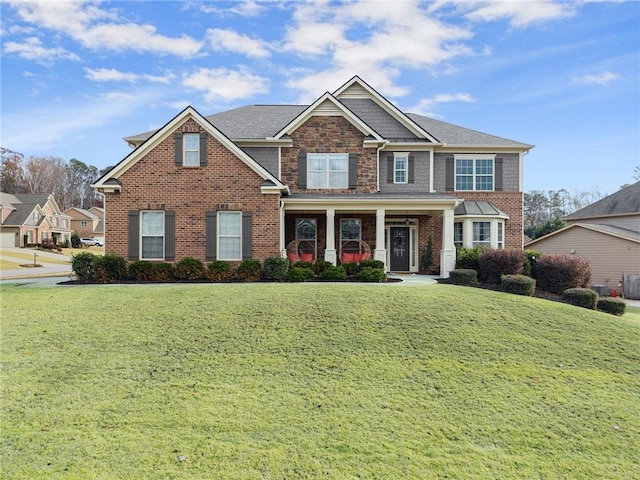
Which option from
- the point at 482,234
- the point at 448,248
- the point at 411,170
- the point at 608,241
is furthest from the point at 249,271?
the point at 608,241

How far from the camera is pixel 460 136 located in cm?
2070

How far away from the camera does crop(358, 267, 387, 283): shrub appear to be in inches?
578

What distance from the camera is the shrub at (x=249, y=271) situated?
48.0 feet

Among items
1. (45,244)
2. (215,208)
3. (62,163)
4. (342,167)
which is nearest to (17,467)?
(215,208)

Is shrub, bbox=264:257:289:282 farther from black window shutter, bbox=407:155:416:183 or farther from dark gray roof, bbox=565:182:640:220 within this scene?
dark gray roof, bbox=565:182:640:220

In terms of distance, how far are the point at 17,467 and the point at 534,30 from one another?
18205 mm

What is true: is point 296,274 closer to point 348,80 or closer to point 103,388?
point 103,388

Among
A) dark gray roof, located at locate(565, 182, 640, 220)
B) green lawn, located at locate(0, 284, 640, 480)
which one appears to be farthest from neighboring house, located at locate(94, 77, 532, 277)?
dark gray roof, located at locate(565, 182, 640, 220)

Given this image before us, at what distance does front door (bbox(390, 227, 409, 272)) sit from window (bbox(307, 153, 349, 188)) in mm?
3912

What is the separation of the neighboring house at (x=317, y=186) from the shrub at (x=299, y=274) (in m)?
1.23

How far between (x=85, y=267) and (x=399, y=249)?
13488mm

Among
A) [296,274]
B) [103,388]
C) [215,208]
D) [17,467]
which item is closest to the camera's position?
[17,467]

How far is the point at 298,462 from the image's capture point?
14.8ft

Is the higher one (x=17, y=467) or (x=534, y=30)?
(x=534, y=30)
